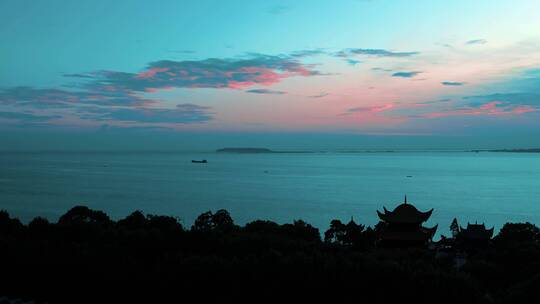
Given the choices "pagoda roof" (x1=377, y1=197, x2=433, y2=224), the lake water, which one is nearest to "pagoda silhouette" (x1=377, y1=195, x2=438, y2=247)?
"pagoda roof" (x1=377, y1=197, x2=433, y2=224)

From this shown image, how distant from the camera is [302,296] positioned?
1277cm

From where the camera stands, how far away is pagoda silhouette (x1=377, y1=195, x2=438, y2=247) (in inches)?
1035

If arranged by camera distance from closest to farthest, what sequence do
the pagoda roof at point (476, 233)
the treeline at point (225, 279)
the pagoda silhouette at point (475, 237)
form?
the treeline at point (225, 279)
the pagoda silhouette at point (475, 237)
the pagoda roof at point (476, 233)

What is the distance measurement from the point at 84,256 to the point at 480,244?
26418 mm

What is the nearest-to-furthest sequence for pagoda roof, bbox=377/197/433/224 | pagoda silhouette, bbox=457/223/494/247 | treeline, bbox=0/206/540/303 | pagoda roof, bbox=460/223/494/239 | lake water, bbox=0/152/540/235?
1. treeline, bbox=0/206/540/303
2. pagoda roof, bbox=377/197/433/224
3. pagoda silhouette, bbox=457/223/494/247
4. pagoda roof, bbox=460/223/494/239
5. lake water, bbox=0/152/540/235

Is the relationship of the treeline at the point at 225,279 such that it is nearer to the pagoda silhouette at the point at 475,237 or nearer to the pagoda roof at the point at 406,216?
the pagoda roof at the point at 406,216

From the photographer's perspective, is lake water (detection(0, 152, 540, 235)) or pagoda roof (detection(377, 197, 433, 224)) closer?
pagoda roof (detection(377, 197, 433, 224))

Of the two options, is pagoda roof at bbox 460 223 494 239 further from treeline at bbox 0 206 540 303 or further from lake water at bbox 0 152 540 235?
lake water at bbox 0 152 540 235

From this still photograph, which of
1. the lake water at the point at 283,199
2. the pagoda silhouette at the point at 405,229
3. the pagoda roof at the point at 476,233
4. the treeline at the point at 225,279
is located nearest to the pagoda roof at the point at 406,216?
the pagoda silhouette at the point at 405,229

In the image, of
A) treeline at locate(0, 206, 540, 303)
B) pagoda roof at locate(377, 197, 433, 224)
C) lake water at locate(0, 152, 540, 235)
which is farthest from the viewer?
lake water at locate(0, 152, 540, 235)

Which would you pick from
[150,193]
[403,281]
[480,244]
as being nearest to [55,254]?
[403,281]

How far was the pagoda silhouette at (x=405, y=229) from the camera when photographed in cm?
2628

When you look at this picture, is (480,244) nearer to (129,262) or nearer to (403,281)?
(403,281)

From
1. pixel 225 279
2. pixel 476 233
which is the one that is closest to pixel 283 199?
pixel 476 233
